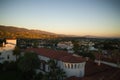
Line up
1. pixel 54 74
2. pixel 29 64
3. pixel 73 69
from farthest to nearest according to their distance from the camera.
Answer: pixel 29 64
pixel 73 69
pixel 54 74

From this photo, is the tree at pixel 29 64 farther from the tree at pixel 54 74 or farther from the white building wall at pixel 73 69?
the white building wall at pixel 73 69

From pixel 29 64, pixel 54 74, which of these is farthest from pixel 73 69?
pixel 29 64

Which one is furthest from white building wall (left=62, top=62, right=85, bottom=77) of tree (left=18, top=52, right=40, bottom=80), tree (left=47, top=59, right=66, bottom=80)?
tree (left=18, top=52, right=40, bottom=80)

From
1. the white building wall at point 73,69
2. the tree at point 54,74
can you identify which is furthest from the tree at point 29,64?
the white building wall at point 73,69

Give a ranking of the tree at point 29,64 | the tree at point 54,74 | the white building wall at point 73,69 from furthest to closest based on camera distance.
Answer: the tree at point 29,64 < the white building wall at point 73,69 < the tree at point 54,74

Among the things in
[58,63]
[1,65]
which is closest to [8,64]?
[1,65]

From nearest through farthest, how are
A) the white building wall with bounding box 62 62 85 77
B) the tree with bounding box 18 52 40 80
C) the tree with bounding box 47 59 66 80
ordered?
the tree with bounding box 47 59 66 80 → the white building wall with bounding box 62 62 85 77 → the tree with bounding box 18 52 40 80

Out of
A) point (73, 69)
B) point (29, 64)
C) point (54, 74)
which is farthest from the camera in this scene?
point (29, 64)

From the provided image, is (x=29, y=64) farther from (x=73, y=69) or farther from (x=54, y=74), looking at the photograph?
(x=73, y=69)

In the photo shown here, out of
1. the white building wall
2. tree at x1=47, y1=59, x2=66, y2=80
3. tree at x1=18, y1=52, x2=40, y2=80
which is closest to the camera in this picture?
tree at x1=47, y1=59, x2=66, y2=80

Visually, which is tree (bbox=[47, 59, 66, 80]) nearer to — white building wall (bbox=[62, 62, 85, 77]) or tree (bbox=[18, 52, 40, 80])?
white building wall (bbox=[62, 62, 85, 77])

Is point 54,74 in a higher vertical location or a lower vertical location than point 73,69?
lower

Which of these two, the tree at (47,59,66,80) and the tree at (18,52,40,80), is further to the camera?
the tree at (18,52,40,80)
